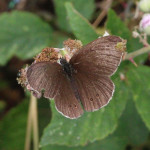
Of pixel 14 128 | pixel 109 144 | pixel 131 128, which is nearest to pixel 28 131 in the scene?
pixel 14 128

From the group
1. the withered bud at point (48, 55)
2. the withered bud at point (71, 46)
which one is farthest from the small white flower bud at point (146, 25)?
the withered bud at point (48, 55)

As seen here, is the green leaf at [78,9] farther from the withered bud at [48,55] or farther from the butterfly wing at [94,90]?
the butterfly wing at [94,90]

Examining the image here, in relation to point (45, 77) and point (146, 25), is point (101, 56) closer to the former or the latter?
point (45, 77)

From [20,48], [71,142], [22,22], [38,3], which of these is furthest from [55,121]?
[38,3]

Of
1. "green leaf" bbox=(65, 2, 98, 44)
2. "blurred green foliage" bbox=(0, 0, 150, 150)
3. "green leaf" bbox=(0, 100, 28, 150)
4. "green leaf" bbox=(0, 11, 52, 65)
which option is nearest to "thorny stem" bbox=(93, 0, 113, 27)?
"blurred green foliage" bbox=(0, 0, 150, 150)

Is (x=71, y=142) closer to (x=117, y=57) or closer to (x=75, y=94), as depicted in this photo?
(x=75, y=94)

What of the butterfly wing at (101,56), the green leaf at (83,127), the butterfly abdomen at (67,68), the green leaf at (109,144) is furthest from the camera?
the green leaf at (109,144)

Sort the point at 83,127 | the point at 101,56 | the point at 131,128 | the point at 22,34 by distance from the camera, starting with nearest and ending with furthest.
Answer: the point at 101,56 < the point at 83,127 < the point at 131,128 < the point at 22,34
